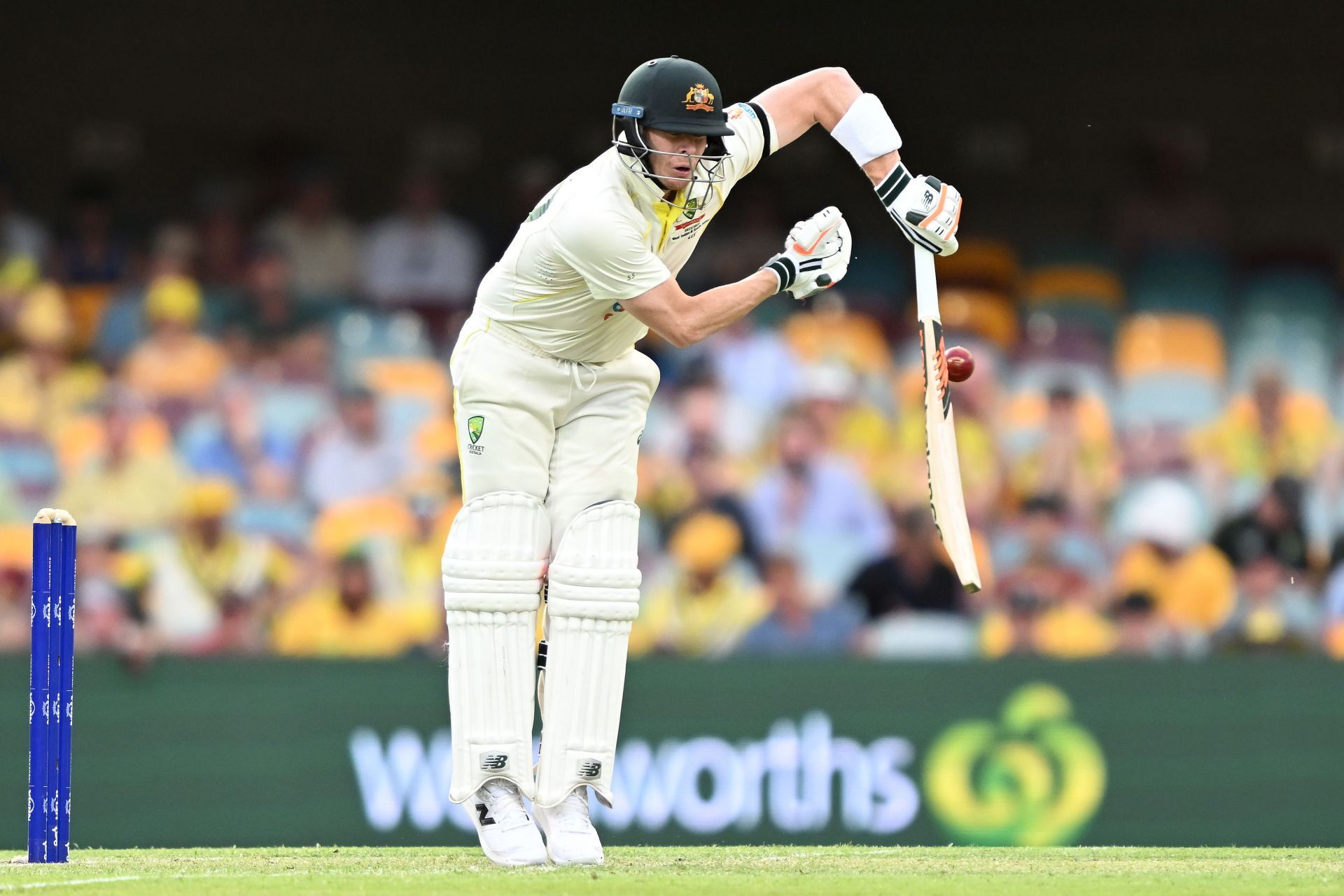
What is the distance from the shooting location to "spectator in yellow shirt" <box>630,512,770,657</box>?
329 inches

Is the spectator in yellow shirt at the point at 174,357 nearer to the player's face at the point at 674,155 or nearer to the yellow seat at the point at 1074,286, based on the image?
the yellow seat at the point at 1074,286

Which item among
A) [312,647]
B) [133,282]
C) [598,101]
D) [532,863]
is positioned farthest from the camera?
[598,101]

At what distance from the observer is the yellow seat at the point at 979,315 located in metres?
10.0

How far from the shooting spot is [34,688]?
451 cm

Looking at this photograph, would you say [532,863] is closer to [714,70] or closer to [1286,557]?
[1286,557]

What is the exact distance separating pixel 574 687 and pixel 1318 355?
6.83 m

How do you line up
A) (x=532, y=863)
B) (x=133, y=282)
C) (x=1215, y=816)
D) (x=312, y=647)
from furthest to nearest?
(x=133, y=282) → (x=312, y=647) → (x=1215, y=816) → (x=532, y=863)

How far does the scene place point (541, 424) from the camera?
4.66m

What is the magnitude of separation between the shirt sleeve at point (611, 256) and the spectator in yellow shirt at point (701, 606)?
13.2 ft

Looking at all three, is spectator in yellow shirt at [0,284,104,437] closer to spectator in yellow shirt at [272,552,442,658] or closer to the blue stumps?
spectator in yellow shirt at [272,552,442,658]

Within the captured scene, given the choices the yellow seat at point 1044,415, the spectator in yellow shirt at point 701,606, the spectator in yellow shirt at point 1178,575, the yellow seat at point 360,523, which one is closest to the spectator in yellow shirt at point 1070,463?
the yellow seat at point 1044,415

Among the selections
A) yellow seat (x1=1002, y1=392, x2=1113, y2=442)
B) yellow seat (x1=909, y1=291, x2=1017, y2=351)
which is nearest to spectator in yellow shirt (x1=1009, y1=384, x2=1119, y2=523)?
yellow seat (x1=1002, y1=392, x2=1113, y2=442)

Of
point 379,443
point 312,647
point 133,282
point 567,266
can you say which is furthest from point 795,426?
point 567,266

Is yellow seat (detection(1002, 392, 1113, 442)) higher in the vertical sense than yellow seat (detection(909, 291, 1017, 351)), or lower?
lower
